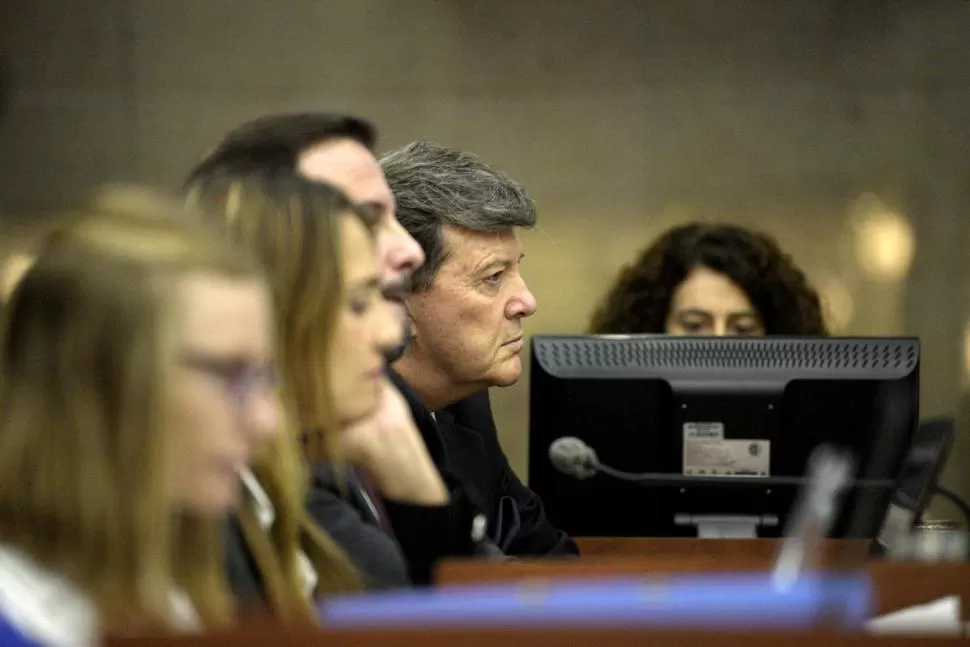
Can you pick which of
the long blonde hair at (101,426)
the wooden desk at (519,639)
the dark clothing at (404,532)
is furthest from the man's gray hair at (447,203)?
the wooden desk at (519,639)

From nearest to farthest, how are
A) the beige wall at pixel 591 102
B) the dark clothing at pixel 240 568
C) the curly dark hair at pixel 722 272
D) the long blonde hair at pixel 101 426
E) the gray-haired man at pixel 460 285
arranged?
the long blonde hair at pixel 101 426 → the dark clothing at pixel 240 568 → the gray-haired man at pixel 460 285 → the curly dark hair at pixel 722 272 → the beige wall at pixel 591 102

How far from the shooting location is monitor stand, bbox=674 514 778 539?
178 cm

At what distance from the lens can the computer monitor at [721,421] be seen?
178 centimetres

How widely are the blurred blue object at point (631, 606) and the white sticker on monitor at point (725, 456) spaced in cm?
95

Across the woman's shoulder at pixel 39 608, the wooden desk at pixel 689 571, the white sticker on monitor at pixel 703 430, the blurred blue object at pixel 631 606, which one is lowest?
the white sticker on monitor at pixel 703 430

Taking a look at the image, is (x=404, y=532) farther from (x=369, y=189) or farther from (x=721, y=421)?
(x=721, y=421)

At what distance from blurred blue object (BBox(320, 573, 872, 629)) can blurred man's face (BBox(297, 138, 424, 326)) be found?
631 mm

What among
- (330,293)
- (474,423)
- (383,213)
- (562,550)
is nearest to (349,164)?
(383,213)

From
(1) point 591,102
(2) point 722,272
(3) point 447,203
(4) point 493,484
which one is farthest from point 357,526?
(1) point 591,102

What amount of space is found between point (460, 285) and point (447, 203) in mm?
129

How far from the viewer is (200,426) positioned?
2.78 ft

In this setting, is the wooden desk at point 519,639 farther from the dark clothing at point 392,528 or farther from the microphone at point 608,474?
the microphone at point 608,474

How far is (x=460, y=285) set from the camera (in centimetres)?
220

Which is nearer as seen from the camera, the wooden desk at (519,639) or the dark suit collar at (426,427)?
the wooden desk at (519,639)
